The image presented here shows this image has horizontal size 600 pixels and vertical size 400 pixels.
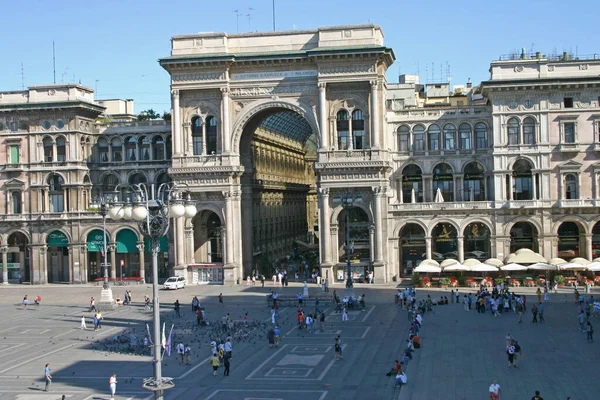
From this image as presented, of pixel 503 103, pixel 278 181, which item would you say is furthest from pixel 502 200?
pixel 278 181

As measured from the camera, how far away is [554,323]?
5284 centimetres

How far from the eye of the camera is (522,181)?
79125 mm

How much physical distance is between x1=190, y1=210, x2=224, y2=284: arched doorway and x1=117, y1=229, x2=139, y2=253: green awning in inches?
352

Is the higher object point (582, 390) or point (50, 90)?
point (50, 90)

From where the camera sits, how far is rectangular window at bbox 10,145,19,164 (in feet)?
295

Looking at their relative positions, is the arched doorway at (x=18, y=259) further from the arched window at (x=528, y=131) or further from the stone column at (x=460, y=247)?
the arched window at (x=528, y=131)

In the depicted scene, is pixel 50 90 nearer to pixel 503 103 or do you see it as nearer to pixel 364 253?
pixel 364 253

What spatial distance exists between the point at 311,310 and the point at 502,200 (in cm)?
2622

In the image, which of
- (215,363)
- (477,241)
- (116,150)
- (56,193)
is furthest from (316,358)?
(56,193)

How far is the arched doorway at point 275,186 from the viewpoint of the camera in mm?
85438

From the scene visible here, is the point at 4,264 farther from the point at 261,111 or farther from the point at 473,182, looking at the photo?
the point at 473,182

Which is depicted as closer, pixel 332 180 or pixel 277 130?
pixel 332 180

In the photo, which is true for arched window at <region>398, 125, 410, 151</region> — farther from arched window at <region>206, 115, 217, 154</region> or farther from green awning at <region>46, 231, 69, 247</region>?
green awning at <region>46, 231, 69, 247</region>

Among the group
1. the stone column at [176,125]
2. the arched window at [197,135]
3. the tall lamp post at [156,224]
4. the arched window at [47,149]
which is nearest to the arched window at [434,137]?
the arched window at [197,135]
